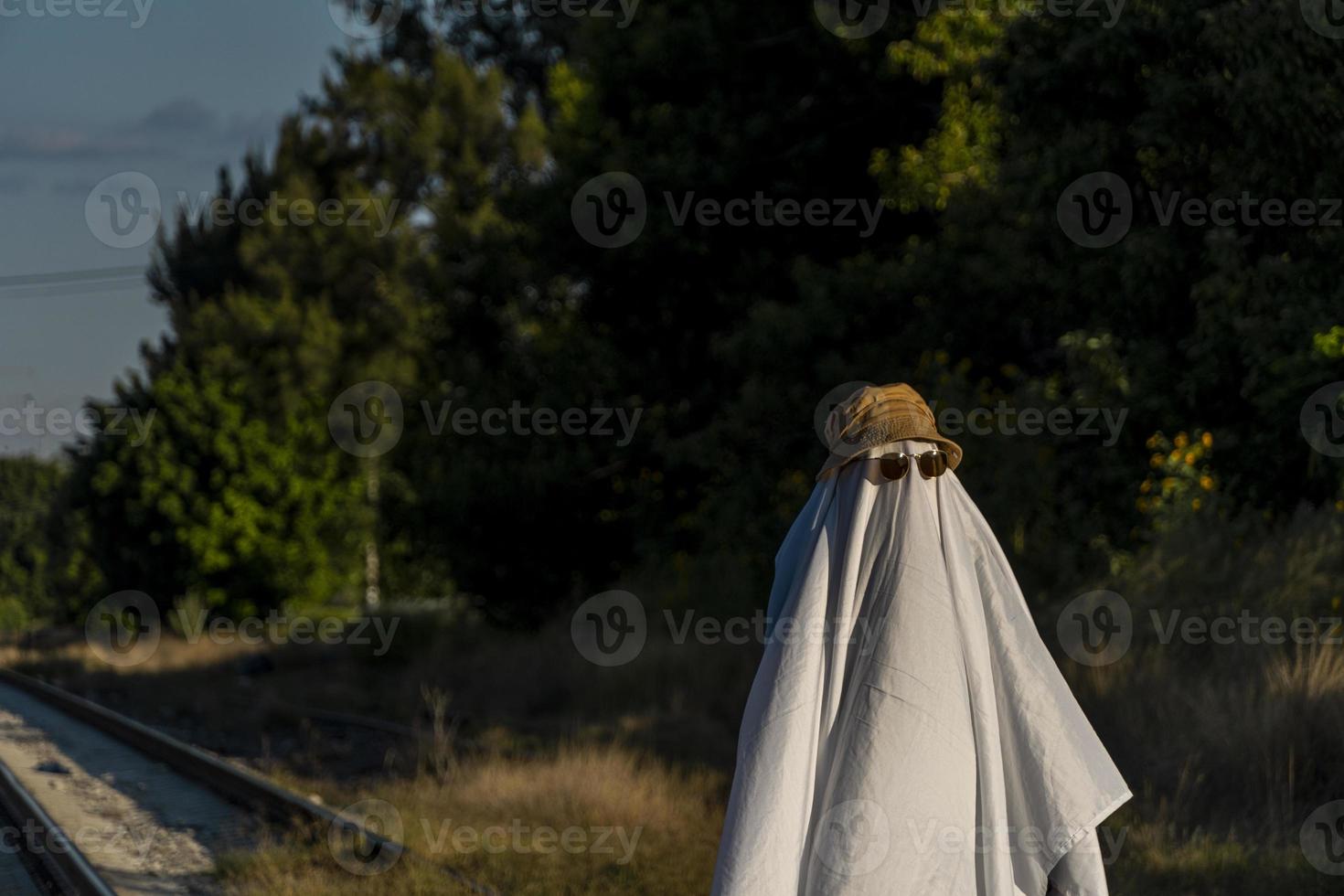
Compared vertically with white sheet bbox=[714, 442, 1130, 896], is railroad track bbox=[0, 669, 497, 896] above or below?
below

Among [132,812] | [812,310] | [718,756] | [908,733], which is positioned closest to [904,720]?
[908,733]

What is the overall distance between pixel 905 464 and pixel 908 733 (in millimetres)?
706

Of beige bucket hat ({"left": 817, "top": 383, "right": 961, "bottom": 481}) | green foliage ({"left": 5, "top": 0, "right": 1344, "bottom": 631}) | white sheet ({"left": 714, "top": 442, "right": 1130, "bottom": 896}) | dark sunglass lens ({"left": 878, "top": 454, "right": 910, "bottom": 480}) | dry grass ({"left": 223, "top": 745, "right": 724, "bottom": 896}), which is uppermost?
green foliage ({"left": 5, "top": 0, "right": 1344, "bottom": 631})

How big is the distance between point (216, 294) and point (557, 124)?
30.7 metres

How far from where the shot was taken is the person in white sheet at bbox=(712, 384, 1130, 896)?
370 centimetres

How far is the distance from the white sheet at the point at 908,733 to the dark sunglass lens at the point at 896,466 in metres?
0.03

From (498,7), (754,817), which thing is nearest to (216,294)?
(498,7)

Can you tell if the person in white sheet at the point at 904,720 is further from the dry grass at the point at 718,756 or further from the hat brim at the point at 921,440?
the dry grass at the point at 718,756

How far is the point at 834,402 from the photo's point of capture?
1633 centimetres

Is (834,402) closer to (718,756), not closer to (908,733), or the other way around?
(718,756)

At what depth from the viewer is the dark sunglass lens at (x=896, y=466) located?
3.82m

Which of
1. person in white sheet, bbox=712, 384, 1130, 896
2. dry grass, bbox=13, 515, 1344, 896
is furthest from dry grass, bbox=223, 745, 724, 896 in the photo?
person in white sheet, bbox=712, 384, 1130, 896

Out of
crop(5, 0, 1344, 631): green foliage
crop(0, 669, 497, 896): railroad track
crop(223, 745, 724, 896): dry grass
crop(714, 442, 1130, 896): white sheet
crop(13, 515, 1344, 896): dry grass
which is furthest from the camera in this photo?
crop(5, 0, 1344, 631): green foliage

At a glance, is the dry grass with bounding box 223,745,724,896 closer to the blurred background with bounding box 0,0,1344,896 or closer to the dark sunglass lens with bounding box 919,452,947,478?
the blurred background with bounding box 0,0,1344,896
